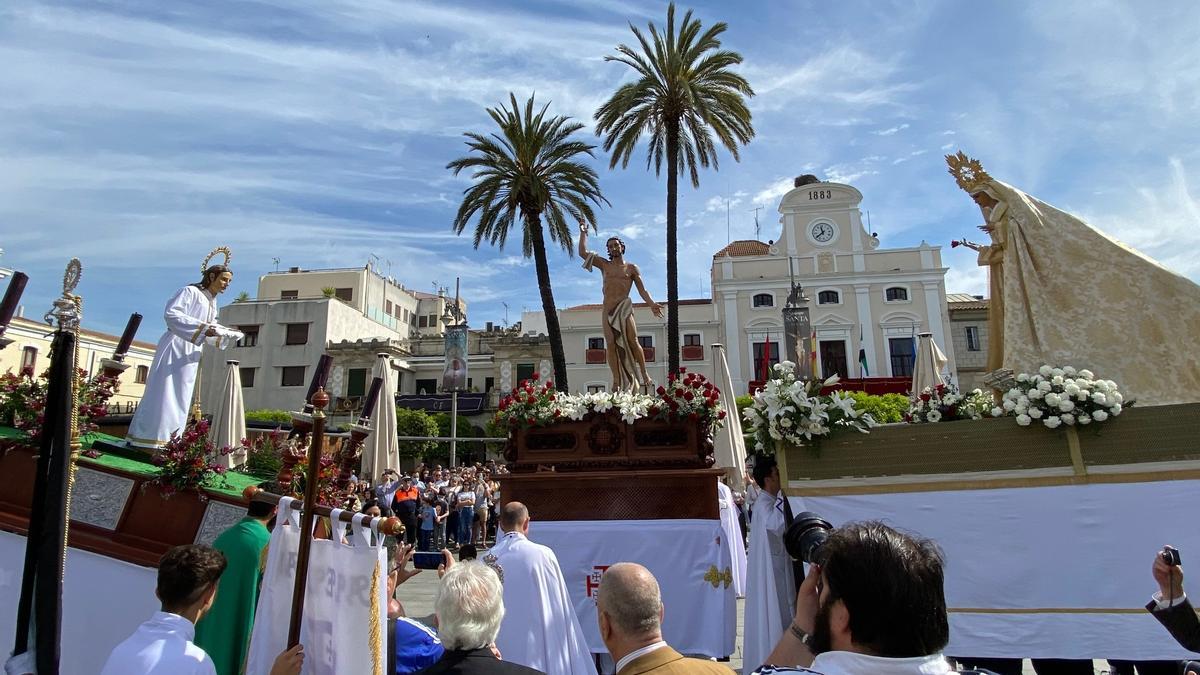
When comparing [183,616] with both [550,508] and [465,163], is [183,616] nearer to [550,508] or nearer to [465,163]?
[550,508]

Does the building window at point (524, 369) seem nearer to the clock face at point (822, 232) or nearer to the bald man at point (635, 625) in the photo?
the clock face at point (822, 232)

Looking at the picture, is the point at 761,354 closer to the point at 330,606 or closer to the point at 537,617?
the point at 537,617

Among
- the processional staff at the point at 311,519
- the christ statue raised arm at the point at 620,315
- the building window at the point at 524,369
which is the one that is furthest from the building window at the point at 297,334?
the processional staff at the point at 311,519

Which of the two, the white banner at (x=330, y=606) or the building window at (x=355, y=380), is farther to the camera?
the building window at (x=355, y=380)

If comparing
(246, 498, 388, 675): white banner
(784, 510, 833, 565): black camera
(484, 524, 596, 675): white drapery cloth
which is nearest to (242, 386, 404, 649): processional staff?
(246, 498, 388, 675): white banner

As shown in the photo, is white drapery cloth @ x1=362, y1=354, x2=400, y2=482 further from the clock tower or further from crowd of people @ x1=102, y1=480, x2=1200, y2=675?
the clock tower

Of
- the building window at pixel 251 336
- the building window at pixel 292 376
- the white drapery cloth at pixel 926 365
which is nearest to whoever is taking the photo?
the white drapery cloth at pixel 926 365

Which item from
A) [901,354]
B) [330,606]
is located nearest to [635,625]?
[330,606]

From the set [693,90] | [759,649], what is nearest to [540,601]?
[759,649]

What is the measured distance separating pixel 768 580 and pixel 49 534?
4220 mm

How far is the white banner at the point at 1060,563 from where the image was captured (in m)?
4.47

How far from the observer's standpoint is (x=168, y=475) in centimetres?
492

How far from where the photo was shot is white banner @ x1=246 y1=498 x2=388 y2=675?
2.99m

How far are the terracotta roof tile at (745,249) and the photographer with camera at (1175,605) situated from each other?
4061cm
